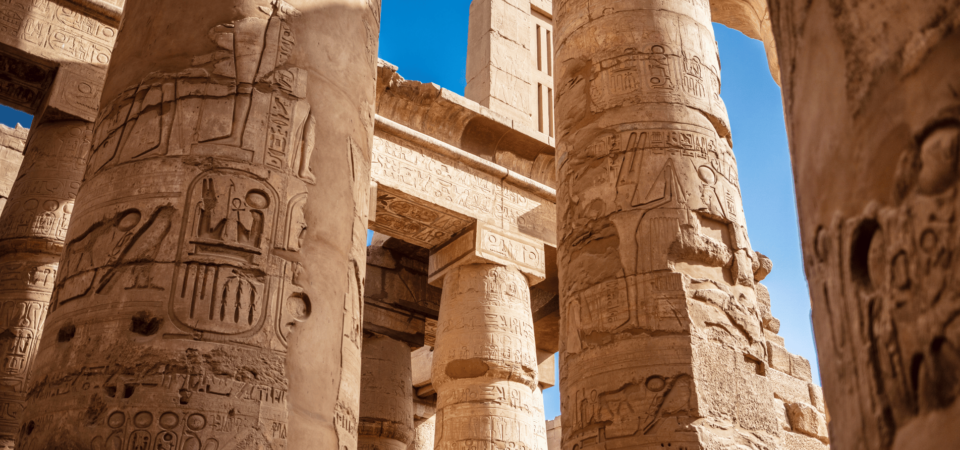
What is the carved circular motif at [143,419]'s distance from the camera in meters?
2.95

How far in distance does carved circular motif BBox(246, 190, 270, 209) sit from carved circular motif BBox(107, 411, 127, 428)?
0.98 metres

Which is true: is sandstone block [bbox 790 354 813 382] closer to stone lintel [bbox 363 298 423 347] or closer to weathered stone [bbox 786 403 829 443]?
weathered stone [bbox 786 403 829 443]

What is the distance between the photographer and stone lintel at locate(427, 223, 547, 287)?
388 inches

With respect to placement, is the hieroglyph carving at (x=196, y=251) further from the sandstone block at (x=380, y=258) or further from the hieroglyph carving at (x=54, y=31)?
the sandstone block at (x=380, y=258)

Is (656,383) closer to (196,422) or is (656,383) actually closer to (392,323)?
(196,422)

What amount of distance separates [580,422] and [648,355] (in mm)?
614

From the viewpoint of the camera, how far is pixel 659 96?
6000mm

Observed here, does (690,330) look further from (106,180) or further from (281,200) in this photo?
(106,180)

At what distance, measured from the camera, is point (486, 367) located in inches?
349

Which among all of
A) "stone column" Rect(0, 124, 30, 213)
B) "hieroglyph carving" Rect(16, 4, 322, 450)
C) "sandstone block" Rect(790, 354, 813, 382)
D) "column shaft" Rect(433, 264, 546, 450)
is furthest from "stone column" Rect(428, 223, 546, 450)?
"stone column" Rect(0, 124, 30, 213)

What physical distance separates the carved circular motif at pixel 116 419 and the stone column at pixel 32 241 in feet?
13.3

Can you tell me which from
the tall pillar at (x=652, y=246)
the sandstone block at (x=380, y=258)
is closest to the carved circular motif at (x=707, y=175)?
the tall pillar at (x=652, y=246)

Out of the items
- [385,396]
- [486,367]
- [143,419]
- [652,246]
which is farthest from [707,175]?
[385,396]

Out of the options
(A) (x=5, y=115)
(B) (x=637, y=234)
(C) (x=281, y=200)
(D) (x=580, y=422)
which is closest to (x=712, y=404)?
(D) (x=580, y=422)
